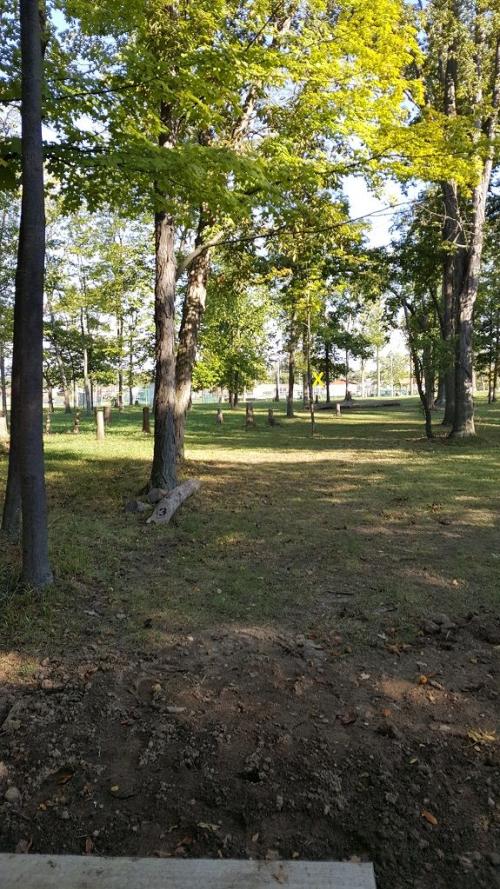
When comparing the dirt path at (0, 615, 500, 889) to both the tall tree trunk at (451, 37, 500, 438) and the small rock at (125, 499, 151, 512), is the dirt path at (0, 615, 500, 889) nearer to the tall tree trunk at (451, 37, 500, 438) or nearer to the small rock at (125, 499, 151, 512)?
the small rock at (125, 499, 151, 512)

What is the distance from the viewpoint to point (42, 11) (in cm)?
701

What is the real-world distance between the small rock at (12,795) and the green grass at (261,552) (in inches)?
59.9

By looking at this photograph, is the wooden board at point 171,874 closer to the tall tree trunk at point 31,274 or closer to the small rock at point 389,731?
the small rock at point 389,731

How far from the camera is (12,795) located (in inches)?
107

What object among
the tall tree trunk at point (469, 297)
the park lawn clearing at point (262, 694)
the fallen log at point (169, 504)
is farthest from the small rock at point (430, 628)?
the tall tree trunk at point (469, 297)

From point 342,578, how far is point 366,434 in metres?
18.3

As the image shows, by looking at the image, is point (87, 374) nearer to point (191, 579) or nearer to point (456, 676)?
point (191, 579)

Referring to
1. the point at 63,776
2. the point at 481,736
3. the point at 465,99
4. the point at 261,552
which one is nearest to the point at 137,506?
the point at 261,552

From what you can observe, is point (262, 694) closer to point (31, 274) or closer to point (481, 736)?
point (481, 736)

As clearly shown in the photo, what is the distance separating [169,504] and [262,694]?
527cm

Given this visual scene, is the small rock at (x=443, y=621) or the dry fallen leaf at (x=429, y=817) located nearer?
the dry fallen leaf at (x=429, y=817)

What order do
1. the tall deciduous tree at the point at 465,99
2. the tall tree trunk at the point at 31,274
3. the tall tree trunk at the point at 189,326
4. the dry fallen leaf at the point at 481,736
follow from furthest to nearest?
the tall deciduous tree at the point at 465,99 < the tall tree trunk at the point at 189,326 < the tall tree trunk at the point at 31,274 < the dry fallen leaf at the point at 481,736

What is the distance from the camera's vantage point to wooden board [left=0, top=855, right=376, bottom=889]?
7.18 feet

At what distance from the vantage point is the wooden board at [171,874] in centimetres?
219
